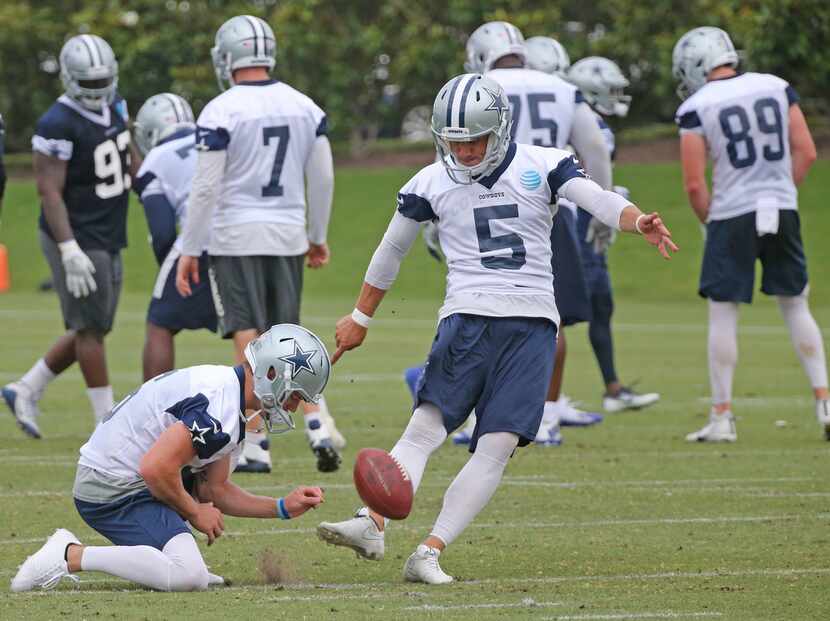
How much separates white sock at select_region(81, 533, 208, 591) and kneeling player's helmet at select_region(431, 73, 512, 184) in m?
1.53

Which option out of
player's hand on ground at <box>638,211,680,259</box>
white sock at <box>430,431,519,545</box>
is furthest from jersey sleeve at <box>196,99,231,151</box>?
player's hand on ground at <box>638,211,680,259</box>

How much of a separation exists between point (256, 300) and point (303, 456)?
3.49ft

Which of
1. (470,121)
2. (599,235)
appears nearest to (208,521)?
(470,121)

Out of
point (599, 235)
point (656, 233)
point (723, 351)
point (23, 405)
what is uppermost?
point (656, 233)

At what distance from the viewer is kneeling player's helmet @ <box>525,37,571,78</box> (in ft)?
33.2

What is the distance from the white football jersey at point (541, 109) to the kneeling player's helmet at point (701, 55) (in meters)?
1.02

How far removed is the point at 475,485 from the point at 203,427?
3.19 feet

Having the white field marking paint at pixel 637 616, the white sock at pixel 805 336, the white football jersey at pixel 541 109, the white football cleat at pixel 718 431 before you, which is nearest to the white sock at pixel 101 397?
the white football jersey at pixel 541 109

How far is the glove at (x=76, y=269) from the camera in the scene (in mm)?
9195

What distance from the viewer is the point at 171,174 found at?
9164 millimetres

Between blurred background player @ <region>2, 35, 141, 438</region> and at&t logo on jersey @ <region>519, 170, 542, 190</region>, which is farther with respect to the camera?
blurred background player @ <region>2, 35, 141, 438</region>

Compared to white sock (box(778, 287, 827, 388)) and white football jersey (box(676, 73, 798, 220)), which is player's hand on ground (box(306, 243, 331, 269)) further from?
white sock (box(778, 287, 827, 388))

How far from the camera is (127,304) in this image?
22109mm

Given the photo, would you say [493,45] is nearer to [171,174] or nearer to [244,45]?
[244,45]
